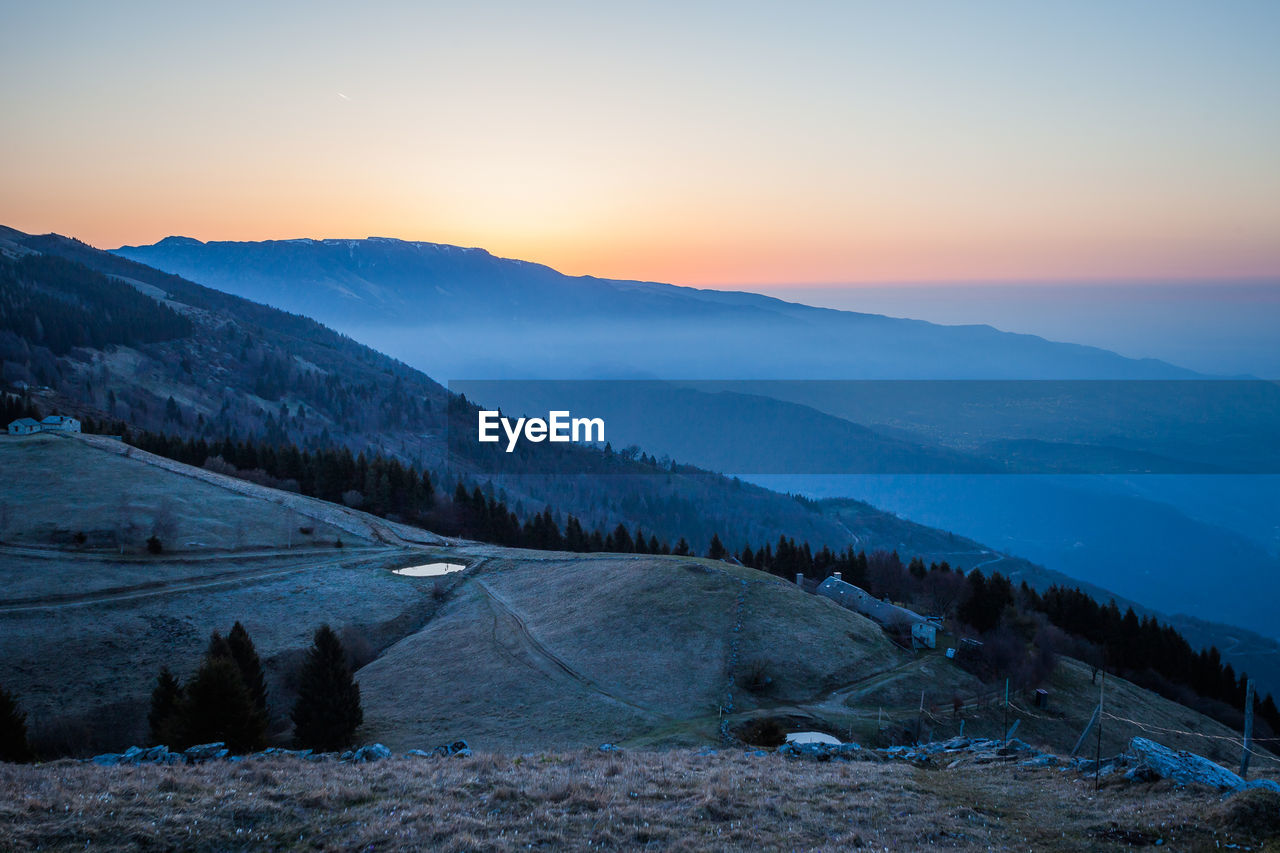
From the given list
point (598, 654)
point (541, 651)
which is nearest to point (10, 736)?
point (541, 651)

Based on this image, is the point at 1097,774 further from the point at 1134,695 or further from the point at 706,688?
the point at 1134,695

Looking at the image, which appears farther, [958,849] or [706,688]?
[706,688]

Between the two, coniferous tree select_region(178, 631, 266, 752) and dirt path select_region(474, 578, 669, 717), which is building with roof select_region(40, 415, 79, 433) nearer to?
dirt path select_region(474, 578, 669, 717)

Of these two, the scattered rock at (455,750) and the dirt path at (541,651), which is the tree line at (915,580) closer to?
the dirt path at (541,651)

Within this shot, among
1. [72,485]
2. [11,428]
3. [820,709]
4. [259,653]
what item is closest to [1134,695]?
[820,709]

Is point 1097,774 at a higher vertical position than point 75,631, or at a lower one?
higher

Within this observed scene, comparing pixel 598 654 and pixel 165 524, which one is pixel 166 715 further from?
pixel 165 524

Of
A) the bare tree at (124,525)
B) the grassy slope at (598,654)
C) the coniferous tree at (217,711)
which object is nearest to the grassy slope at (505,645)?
the grassy slope at (598,654)
